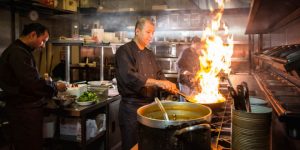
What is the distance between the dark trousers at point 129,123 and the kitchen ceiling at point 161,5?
5752mm

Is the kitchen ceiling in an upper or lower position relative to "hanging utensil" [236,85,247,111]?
upper

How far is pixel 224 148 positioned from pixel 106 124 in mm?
2987

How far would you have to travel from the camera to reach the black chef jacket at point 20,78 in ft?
10.7

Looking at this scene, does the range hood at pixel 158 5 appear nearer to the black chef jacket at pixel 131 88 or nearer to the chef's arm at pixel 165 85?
the black chef jacket at pixel 131 88

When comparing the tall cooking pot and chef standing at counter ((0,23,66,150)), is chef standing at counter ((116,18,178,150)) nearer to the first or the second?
chef standing at counter ((0,23,66,150))

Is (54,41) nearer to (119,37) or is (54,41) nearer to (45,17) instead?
(119,37)

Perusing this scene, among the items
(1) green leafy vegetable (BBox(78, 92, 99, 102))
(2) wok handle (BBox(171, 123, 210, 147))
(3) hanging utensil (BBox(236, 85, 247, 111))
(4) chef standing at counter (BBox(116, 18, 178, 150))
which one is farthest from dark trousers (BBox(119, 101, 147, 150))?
(2) wok handle (BBox(171, 123, 210, 147))

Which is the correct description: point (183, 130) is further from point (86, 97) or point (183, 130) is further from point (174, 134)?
point (86, 97)

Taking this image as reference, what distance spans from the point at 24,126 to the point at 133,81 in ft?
5.43

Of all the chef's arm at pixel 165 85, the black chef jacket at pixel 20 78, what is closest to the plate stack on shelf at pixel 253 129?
the chef's arm at pixel 165 85

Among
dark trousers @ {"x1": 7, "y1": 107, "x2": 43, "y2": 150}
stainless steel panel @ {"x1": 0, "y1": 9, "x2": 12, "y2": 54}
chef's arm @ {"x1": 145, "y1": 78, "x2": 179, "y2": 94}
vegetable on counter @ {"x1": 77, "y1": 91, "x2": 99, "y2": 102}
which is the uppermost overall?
stainless steel panel @ {"x1": 0, "y1": 9, "x2": 12, "y2": 54}

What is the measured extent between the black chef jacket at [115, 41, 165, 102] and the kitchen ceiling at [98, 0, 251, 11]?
5.33 metres

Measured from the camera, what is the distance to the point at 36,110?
11.3ft

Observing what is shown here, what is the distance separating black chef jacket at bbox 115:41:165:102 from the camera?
287 centimetres
